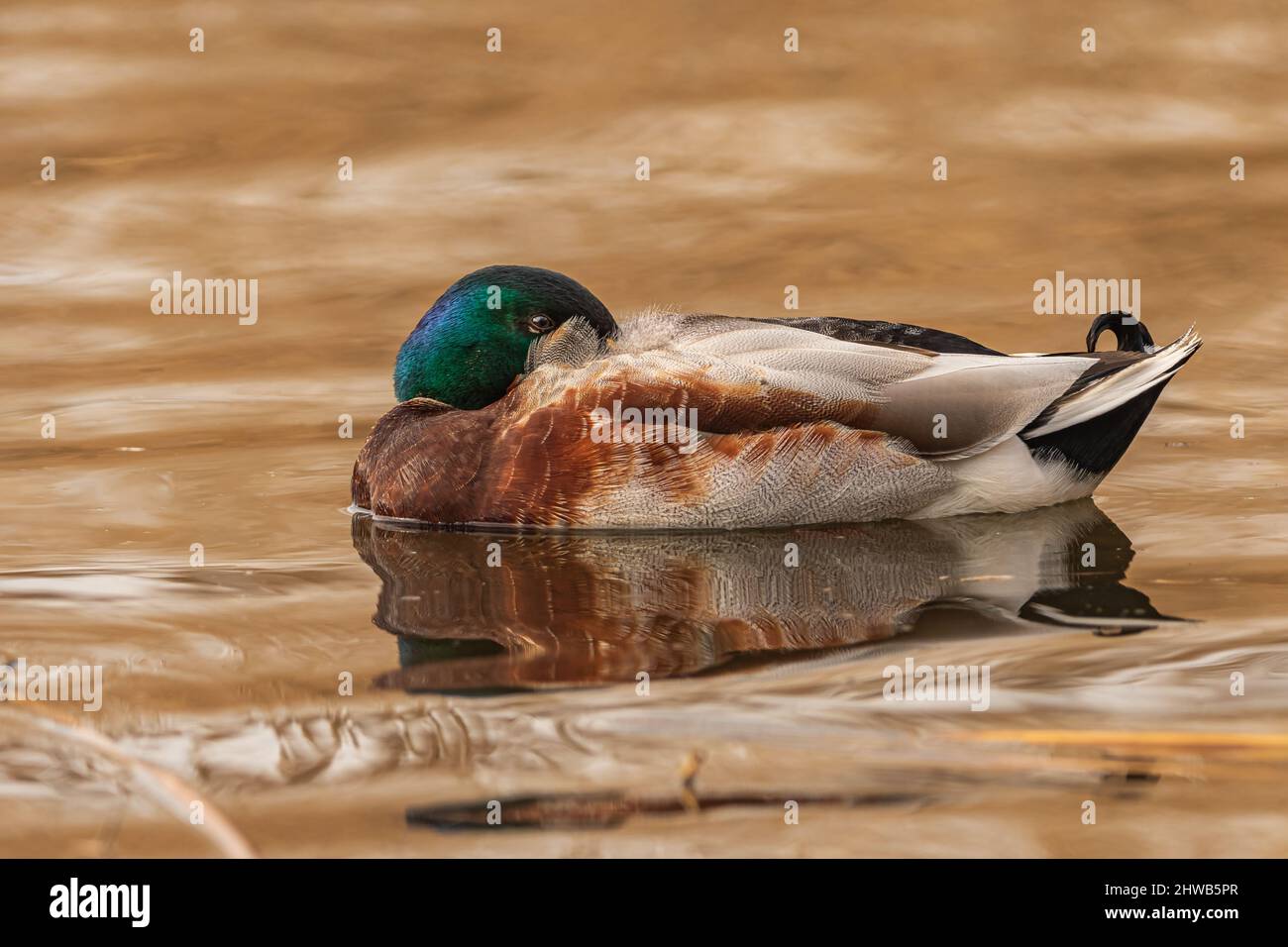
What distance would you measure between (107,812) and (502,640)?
151 centimetres

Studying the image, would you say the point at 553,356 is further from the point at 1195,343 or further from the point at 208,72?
the point at 208,72

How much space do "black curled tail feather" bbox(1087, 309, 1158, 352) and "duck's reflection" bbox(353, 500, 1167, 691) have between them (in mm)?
695

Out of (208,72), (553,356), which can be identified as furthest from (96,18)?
(553,356)

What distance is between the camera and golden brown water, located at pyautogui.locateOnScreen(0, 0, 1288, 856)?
14.2 feet

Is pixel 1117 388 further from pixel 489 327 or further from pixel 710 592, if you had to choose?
pixel 489 327

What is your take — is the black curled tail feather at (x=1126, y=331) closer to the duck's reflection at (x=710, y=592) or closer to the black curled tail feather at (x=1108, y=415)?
the black curled tail feather at (x=1108, y=415)

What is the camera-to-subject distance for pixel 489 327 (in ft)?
23.5

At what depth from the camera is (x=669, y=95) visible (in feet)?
42.2

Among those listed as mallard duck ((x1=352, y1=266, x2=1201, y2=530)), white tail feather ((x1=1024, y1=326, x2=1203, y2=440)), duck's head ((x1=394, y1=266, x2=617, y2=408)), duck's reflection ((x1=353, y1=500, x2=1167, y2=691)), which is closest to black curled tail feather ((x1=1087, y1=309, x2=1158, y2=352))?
mallard duck ((x1=352, y1=266, x2=1201, y2=530))

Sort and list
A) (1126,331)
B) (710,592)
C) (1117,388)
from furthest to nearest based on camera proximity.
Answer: (1126,331)
(1117,388)
(710,592)

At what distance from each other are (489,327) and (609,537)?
962 mm

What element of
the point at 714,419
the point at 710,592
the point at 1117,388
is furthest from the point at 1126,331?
the point at 710,592

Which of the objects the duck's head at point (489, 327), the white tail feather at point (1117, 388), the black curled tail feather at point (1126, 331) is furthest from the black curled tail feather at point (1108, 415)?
the duck's head at point (489, 327)

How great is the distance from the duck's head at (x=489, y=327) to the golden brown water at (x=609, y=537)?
64cm
